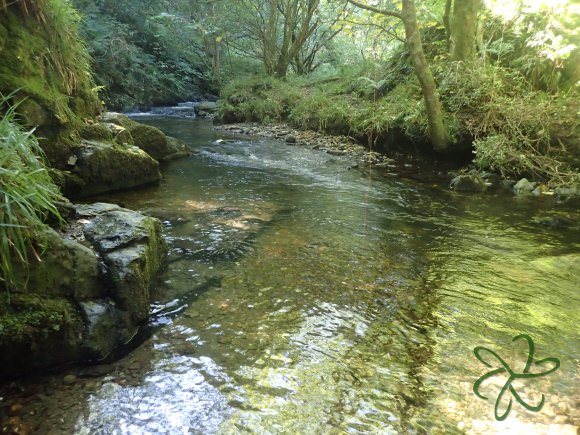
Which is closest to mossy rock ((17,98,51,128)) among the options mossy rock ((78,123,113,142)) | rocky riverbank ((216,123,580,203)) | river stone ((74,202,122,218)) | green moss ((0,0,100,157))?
green moss ((0,0,100,157))

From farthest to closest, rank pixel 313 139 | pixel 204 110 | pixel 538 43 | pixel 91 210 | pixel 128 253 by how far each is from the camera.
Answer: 1. pixel 204 110
2. pixel 313 139
3. pixel 538 43
4. pixel 91 210
5. pixel 128 253

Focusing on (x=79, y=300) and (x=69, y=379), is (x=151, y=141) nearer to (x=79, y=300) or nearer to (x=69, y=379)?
(x=79, y=300)

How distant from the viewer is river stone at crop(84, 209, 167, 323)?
2.57 meters

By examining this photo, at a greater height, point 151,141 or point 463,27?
point 463,27

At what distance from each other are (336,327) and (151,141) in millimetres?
6329

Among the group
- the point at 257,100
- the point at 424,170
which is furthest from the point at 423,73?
the point at 257,100

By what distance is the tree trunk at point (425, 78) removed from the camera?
742cm

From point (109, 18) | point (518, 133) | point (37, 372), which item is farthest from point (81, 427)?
point (109, 18)

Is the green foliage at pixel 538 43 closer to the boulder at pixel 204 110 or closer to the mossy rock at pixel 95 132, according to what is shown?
the mossy rock at pixel 95 132

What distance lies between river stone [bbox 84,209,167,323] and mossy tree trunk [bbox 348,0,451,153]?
6117 millimetres

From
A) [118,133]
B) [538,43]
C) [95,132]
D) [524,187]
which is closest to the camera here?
[95,132]

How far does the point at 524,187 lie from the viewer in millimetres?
6641

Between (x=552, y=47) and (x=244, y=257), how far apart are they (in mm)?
6556

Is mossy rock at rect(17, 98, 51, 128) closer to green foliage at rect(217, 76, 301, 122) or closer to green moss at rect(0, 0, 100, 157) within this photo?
green moss at rect(0, 0, 100, 157)
